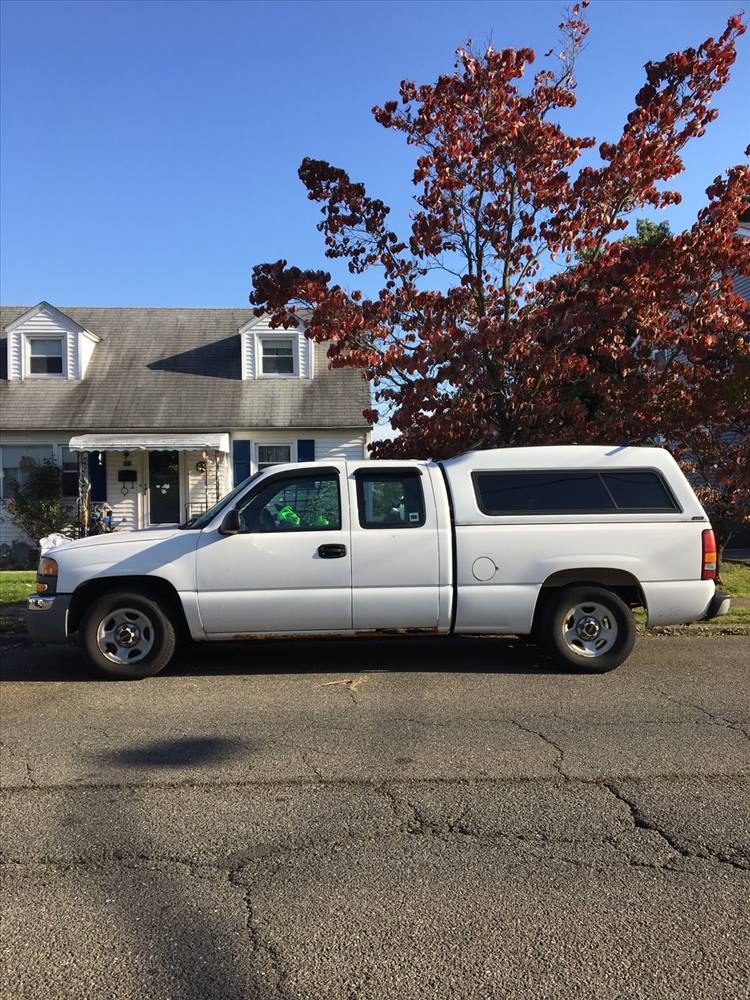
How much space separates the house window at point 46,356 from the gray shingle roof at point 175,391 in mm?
424

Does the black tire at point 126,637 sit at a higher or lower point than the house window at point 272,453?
lower

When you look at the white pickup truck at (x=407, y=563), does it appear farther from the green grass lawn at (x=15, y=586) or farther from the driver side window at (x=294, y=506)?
the green grass lawn at (x=15, y=586)

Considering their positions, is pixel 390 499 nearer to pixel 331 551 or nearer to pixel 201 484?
pixel 331 551

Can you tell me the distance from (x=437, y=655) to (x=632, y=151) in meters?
6.03

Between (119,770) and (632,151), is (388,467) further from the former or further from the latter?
(632,151)

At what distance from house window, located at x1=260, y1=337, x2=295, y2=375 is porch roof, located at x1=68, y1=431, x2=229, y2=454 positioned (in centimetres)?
279

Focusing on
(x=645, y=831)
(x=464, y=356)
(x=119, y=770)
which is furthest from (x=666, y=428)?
(x=119, y=770)

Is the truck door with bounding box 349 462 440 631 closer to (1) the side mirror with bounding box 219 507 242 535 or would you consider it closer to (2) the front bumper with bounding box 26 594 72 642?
(1) the side mirror with bounding box 219 507 242 535

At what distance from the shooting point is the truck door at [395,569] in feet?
22.1

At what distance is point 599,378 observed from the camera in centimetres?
930

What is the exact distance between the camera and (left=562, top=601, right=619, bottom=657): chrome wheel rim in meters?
6.89

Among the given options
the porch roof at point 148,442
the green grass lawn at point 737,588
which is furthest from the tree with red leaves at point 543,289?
the porch roof at point 148,442

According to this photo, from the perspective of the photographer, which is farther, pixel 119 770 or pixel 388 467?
pixel 388 467

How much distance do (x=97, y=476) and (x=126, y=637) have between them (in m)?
12.8
